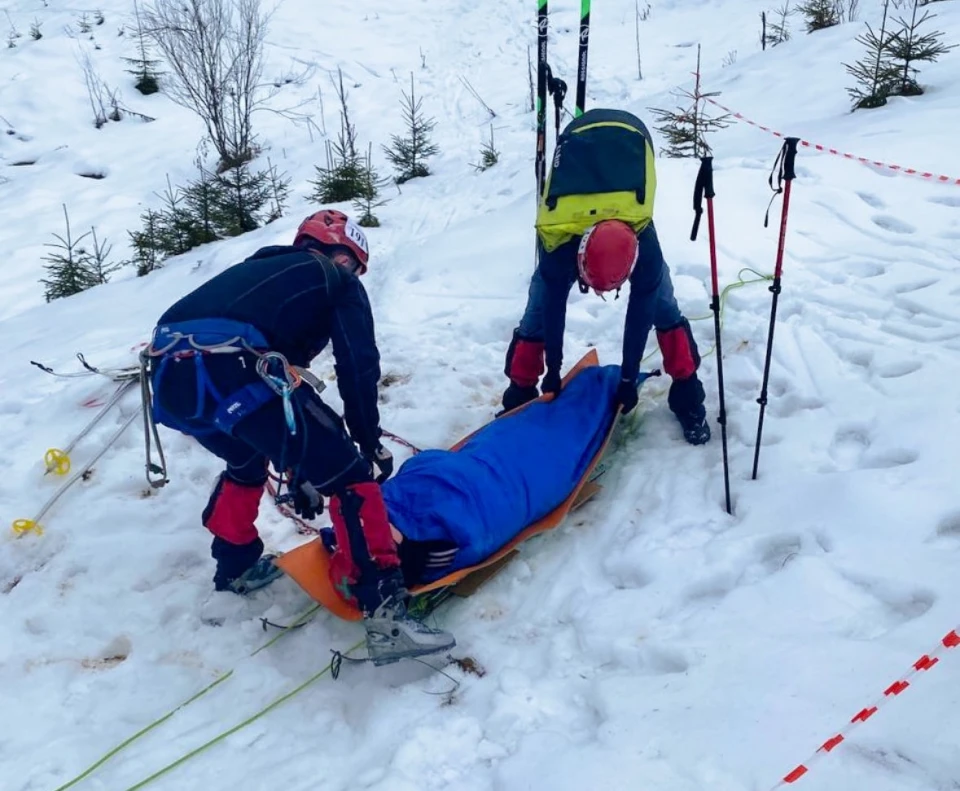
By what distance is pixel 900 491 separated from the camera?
3.13 metres

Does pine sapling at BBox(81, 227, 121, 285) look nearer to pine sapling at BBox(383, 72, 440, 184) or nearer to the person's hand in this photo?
pine sapling at BBox(383, 72, 440, 184)

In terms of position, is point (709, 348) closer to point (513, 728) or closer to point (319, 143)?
point (513, 728)

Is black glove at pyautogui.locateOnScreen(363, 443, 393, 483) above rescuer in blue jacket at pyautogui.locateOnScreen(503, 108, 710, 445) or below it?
below

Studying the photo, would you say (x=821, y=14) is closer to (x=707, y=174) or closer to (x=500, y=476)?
(x=707, y=174)

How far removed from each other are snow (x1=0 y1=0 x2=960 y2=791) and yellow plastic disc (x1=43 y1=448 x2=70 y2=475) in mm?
108

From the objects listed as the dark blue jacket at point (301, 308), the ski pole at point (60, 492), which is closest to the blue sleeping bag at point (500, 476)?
the dark blue jacket at point (301, 308)

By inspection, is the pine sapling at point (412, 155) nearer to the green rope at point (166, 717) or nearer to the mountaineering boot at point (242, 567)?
the mountaineering boot at point (242, 567)

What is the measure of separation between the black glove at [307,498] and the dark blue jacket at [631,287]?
135 centimetres

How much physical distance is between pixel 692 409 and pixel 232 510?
7.00 feet

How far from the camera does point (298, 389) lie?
9.32 ft

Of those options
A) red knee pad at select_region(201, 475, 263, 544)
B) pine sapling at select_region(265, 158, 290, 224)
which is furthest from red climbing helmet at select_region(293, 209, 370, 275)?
pine sapling at select_region(265, 158, 290, 224)

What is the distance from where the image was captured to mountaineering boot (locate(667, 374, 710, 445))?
12.9 feet

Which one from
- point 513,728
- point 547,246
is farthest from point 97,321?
point 513,728

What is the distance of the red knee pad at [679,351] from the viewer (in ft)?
13.0
